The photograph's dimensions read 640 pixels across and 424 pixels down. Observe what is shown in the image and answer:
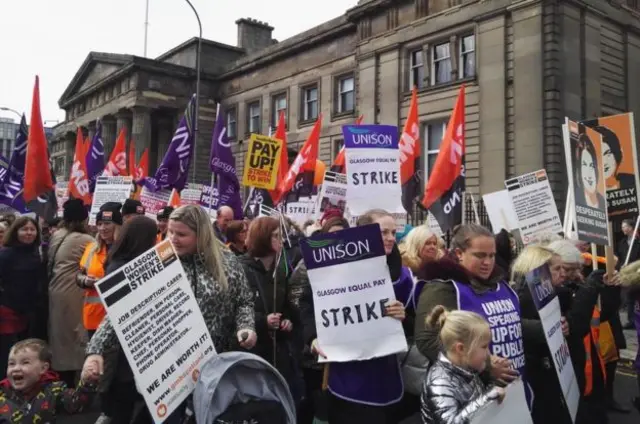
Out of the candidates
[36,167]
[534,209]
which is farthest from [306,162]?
[534,209]

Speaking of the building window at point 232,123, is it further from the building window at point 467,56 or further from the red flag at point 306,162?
the red flag at point 306,162

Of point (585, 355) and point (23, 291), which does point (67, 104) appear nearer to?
point (23, 291)

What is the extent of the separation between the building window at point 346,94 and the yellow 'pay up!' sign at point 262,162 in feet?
53.7

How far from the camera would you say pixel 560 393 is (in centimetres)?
394

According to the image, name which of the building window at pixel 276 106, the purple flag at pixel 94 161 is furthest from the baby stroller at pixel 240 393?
the building window at pixel 276 106

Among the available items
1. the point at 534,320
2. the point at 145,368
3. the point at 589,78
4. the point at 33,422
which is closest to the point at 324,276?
the point at 145,368

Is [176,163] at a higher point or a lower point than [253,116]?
lower

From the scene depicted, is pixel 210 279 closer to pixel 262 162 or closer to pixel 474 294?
pixel 474 294

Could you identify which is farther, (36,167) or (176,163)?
(176,163)

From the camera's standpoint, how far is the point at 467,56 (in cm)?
2077

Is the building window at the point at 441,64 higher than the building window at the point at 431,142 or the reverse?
higher

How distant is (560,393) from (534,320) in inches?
22.6

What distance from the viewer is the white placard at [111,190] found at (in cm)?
1045

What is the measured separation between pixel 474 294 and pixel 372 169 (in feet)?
12.8
